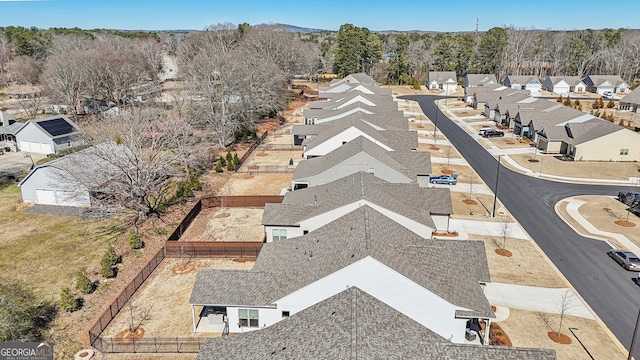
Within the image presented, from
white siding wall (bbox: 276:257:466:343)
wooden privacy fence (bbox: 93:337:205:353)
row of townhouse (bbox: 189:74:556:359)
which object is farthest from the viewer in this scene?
wooden privacy fence (bbox: 93:337:205:353)

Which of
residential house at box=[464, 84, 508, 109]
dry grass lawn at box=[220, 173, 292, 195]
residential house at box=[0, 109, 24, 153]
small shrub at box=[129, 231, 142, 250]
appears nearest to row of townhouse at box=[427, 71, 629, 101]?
residential house at box=[464, 84, 508, 109]

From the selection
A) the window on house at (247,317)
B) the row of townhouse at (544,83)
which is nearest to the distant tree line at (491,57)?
the row of townhouse at (544,83)

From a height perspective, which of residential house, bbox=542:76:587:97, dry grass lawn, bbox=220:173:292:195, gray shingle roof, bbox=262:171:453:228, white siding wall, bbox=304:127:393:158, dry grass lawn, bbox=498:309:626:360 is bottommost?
dry grass lawn, bbox=498:309:626:360

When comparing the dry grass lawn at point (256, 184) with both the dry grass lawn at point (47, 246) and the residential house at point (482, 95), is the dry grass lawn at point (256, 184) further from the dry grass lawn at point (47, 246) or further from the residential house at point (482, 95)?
the residential house at point (482, 95)

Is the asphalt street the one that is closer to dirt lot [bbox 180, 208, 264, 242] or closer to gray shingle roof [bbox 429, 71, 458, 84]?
dirt lot [bbox 180, 208, 264, 242]

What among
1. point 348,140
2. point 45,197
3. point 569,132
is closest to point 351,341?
point 348,140

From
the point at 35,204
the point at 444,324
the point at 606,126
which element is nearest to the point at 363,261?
the point at 444,324
